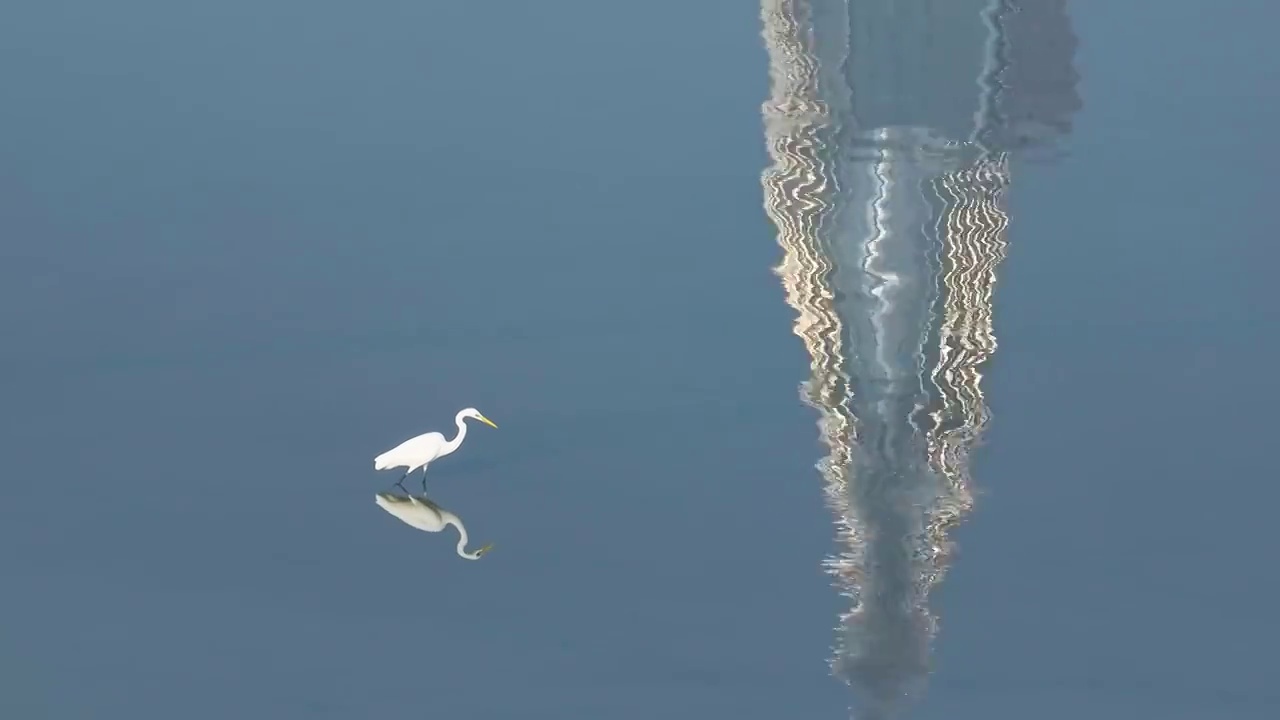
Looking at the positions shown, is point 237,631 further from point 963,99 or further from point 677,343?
point 963,99

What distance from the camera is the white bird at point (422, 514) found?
1105 centimetres

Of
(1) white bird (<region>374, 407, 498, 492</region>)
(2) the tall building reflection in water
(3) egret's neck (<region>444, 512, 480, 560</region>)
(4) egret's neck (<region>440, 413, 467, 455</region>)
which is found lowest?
(3) egret's neck (<region>444, 512, 480, 560</region>)

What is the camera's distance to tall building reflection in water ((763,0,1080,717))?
430 inches

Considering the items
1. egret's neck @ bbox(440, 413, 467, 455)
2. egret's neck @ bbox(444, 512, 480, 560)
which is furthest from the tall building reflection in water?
egret's neck @ bbox(440, 413, 467, 455)

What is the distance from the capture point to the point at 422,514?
441 inches

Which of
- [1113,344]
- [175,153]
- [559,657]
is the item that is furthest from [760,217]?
[559,657]

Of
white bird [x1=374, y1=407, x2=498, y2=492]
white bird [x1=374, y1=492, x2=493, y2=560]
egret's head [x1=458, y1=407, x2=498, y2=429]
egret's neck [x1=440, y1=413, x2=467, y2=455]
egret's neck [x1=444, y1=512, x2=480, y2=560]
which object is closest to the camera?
egret's neck [x1=444, y1=512, x2=480, y2=560]

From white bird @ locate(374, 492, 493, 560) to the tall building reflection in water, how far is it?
5.10 feet

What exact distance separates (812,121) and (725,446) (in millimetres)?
3921

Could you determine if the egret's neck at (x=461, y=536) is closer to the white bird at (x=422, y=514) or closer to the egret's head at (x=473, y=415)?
the white bird at (x=422, y=514)

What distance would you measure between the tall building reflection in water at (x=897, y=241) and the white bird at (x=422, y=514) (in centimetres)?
156

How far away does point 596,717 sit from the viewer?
980 centimetres

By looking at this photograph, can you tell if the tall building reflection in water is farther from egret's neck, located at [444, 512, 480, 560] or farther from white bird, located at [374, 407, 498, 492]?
white bird, located at [374, 407, 498, 492]

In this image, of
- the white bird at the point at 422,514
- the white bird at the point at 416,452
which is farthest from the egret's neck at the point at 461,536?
the white bird at the point at 416,452
